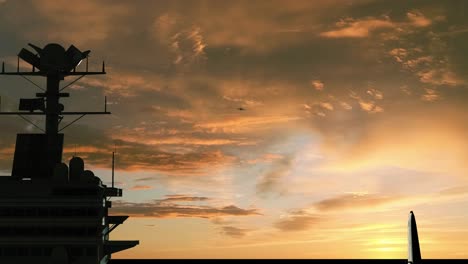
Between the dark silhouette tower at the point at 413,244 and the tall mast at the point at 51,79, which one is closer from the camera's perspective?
the dark silhouette tower at the point at 413,244

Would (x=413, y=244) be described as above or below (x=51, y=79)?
below

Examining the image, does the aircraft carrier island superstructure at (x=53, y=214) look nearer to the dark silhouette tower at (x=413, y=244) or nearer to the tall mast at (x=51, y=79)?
the tall mast at (x=51, y=79)

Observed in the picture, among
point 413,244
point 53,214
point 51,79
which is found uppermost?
point 51,79

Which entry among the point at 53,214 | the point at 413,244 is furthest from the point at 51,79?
the point at 413,244

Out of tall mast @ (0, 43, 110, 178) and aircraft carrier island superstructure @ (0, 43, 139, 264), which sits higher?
tall mast @ (0, 43, 110, 178)

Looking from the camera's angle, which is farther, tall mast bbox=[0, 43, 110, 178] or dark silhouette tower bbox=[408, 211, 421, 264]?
tall mast bbox=[0, 43, 110, 178]

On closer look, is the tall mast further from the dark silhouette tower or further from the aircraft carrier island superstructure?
the dark silhouette tower

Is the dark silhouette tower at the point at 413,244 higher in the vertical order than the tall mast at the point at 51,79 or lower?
lower

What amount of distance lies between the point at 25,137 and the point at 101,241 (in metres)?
18.1

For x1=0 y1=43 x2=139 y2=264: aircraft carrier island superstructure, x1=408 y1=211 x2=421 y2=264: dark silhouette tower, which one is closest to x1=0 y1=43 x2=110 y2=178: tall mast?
x1=0 y1=43 x2=139 y2=264: aircraft carrier island superstructure

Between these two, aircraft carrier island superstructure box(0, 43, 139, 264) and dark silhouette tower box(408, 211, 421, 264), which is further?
aircraft carrier island superstructure box(0, 43, 139, 264)

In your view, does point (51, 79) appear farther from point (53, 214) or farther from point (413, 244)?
point (413, 244)

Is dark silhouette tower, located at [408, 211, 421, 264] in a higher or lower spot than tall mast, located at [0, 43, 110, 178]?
lower

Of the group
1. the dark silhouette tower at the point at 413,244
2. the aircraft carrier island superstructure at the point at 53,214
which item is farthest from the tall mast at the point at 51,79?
the dark silhouette tower at the point at 413,244
